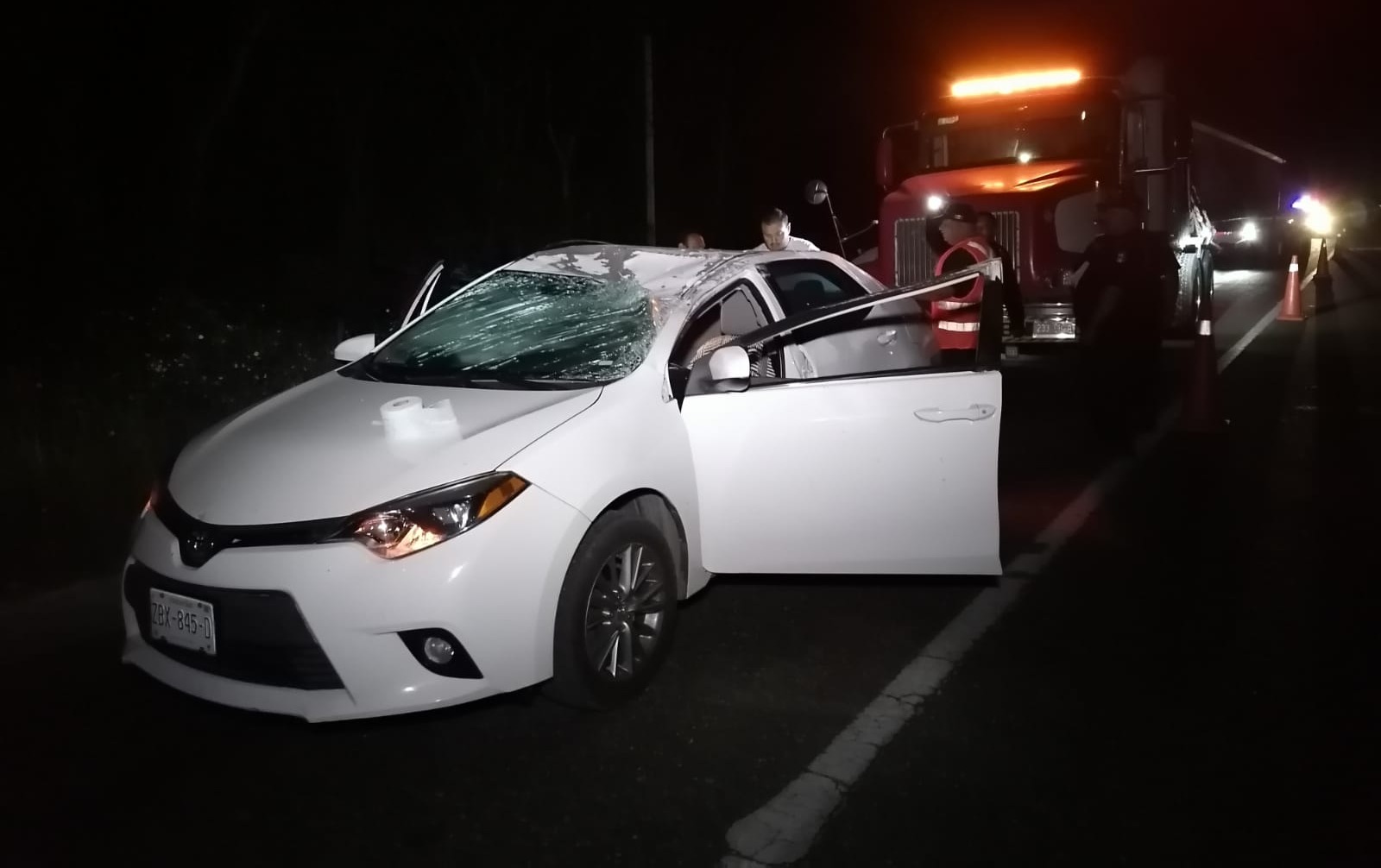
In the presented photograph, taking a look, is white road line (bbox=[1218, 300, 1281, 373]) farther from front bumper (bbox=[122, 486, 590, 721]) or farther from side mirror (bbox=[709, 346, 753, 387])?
front bumper (bbox=[122, 486, 590, 721])

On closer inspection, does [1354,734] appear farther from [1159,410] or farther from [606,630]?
[1159,410]

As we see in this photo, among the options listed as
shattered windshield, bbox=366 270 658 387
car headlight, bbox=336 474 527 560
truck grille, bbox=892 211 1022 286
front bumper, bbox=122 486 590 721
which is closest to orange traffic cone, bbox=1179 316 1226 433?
truck grille, bbox=892 211 1022 286

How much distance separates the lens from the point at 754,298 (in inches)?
227

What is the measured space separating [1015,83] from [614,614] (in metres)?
10.2

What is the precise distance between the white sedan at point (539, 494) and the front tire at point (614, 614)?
1cm

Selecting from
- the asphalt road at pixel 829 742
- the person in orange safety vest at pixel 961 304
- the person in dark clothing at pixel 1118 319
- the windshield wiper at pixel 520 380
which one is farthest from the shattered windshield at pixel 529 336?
the person in dark clothing at pixel 1118 319

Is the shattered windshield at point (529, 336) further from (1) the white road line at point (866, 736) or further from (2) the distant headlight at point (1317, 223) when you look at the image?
(2) the distant headlight at point (1317, 223)

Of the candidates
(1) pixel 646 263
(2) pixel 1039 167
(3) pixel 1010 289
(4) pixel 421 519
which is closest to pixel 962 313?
(3) pixel 1010 289

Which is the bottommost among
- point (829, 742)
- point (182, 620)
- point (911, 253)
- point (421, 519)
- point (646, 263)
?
point (829, 742)

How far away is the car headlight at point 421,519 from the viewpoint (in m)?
3.88

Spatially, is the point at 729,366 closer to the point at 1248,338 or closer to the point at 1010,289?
the point at 1010,289

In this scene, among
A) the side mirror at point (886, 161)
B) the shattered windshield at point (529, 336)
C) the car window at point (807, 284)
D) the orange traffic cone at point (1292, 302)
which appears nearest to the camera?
the shattered windshield at point (529, 336)

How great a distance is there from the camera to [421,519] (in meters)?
3.91

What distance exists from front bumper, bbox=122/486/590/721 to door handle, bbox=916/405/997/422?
167 centimetres
